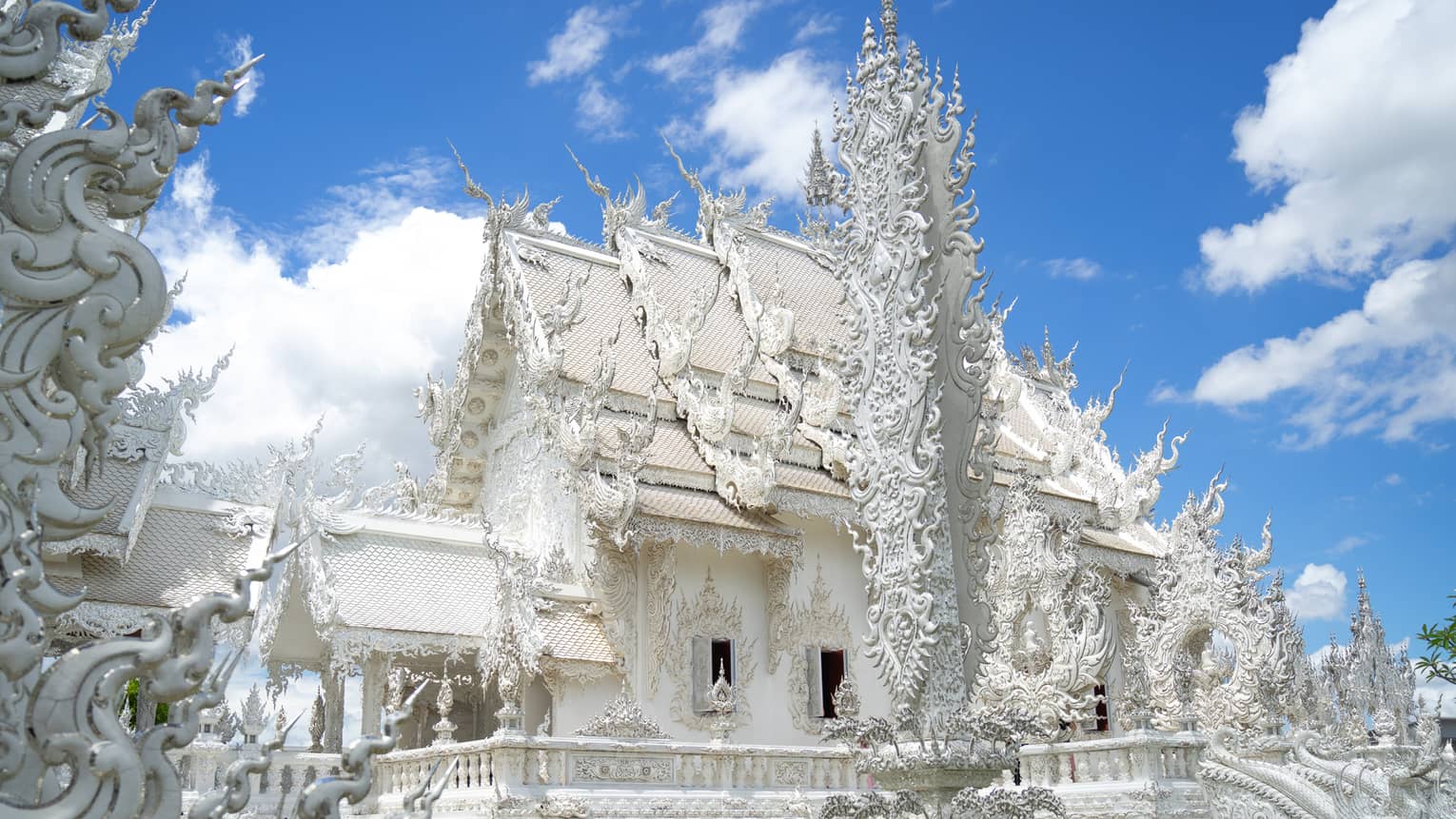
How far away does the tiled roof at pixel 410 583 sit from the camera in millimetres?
12047

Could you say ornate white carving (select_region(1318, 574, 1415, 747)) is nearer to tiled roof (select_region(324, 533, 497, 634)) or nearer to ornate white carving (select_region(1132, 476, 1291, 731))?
ornate white carving (select_region(1132, 476, 1291, 731))

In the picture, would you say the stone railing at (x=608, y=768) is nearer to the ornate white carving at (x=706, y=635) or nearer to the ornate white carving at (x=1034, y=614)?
the ornate white carving at (x=1034, y=614)

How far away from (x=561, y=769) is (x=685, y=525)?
13.1ft

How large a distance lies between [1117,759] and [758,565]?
239 inches

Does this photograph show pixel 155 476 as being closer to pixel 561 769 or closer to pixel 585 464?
pixel 585 464

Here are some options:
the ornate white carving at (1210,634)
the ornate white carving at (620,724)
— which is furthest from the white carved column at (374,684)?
the ornate white carving at (1210,634)

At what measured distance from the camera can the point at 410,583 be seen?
12703 millimetres

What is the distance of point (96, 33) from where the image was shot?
3.27m

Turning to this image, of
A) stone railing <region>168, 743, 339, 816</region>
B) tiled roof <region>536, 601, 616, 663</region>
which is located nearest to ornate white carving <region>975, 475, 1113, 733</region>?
tiled roof <region>536, 601, 616, 663</region>

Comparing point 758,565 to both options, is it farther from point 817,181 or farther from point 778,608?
point 817,181

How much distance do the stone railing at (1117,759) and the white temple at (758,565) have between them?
22mm

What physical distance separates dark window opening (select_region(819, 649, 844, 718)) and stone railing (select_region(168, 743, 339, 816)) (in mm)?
5739

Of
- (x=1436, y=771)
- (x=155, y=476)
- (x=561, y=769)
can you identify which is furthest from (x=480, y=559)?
(x=1436, y=771)

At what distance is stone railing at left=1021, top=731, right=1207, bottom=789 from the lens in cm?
859
